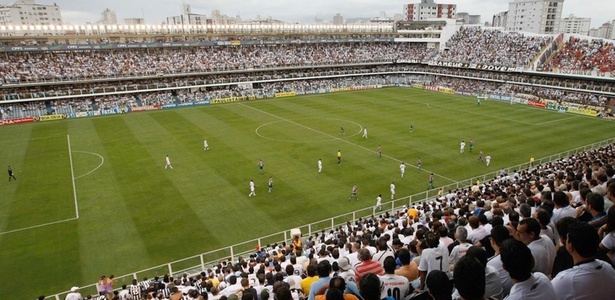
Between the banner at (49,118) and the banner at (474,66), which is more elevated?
the banner at (474,66)

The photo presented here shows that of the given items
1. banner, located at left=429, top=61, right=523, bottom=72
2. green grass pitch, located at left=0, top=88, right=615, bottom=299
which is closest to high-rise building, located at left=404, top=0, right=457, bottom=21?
banner, located at left=429, top=61, right=523, bottom=72

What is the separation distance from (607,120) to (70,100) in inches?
2662

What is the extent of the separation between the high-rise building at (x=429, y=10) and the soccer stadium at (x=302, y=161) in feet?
313

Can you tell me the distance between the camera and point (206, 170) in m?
30.7

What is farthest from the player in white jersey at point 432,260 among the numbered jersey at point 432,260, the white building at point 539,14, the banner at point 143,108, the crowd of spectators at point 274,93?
the white building at point 539,14

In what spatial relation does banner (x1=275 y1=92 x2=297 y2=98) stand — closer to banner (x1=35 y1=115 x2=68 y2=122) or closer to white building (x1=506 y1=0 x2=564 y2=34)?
banner (x1=35 y1=115 x2=68 y2=122)

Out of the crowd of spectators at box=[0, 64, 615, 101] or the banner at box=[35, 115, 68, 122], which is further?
the crowd of spectators at box=[0, 64, 615, 101]

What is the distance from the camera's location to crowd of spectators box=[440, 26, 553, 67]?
62781mm

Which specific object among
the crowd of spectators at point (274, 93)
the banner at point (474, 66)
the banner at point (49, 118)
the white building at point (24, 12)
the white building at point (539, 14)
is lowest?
the banner at point (49, 118)

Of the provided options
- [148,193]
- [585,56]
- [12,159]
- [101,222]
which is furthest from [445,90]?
[12,159]

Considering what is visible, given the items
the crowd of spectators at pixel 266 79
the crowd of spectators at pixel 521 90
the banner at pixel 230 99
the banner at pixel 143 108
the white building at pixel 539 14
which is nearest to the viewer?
the crowd of spectators at pixel 521 90

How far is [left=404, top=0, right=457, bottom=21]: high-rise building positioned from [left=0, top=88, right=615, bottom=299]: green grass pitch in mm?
131575

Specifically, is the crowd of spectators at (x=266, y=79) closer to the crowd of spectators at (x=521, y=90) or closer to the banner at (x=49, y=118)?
the crowd of spectators at (x=521, y=90)

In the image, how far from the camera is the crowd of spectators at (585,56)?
5341 cm
